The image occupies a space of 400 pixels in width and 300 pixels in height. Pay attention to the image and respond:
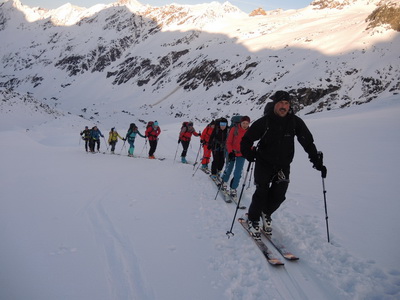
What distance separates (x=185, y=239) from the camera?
14.1ft

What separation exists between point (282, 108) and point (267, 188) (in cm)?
126

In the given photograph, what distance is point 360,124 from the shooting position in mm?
12055

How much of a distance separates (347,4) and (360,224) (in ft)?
292

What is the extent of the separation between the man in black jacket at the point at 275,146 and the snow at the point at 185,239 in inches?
35.9

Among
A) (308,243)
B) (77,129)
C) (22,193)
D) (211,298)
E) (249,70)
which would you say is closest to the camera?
(211,298)

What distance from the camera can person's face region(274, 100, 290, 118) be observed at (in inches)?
150

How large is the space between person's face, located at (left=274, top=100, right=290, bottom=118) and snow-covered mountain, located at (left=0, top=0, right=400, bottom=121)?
31513 mm

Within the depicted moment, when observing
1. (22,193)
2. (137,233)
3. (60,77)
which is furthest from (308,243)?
(60,77)

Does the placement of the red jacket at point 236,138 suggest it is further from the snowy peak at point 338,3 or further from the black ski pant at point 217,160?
the snowy peak at point 338,3

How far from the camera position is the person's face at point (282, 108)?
12.5 feet

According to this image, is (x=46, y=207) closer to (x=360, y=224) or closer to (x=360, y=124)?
(x=360, y=224)

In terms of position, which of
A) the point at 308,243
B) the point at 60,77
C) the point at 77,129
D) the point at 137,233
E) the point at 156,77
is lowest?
the point at 308,243

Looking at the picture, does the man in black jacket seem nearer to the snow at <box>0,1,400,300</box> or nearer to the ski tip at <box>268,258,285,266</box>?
the ski tip at <box>268,258,285,266</box>

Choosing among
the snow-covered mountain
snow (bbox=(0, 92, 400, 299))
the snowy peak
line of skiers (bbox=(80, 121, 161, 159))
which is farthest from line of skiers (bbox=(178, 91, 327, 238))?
the snowy peak
